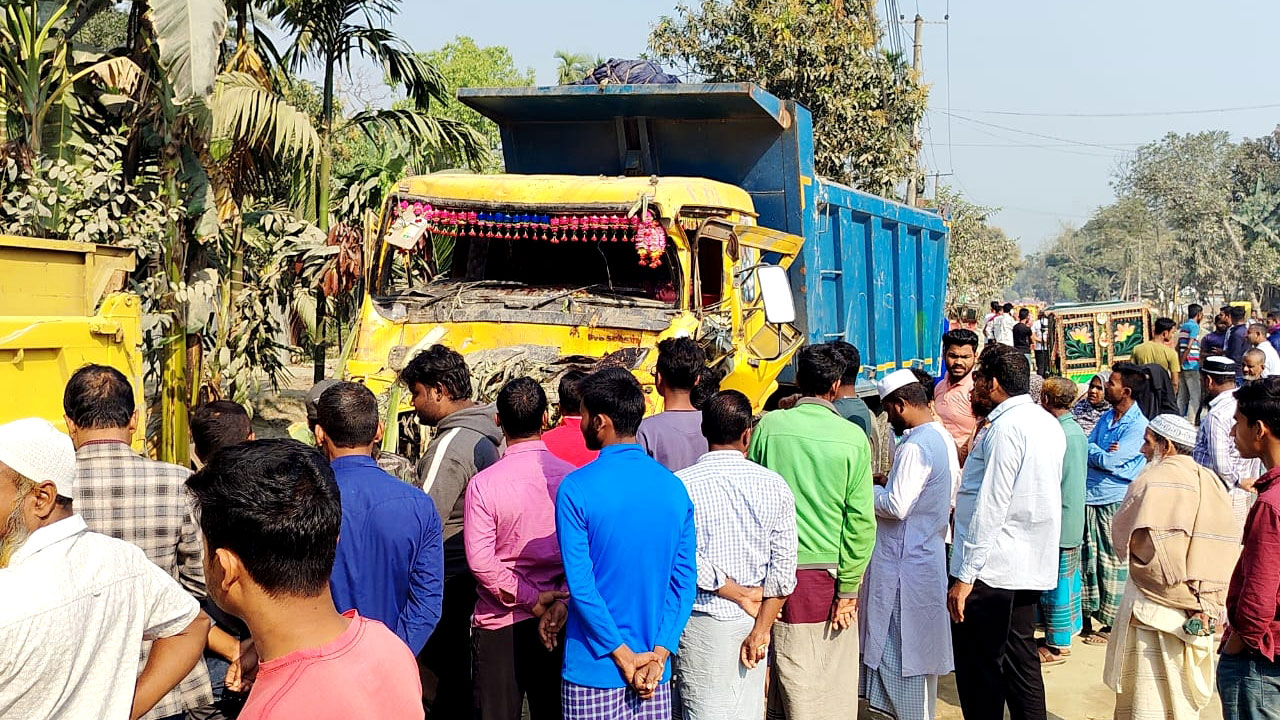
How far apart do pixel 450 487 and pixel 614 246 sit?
11.2 feet

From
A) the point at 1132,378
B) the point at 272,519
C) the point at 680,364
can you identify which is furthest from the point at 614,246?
the point at 272,519

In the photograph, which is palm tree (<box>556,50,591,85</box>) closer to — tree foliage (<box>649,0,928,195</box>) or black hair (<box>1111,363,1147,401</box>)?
tree foliage (<box>649,0,928,195</box>)

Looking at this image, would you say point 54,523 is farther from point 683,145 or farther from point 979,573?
point 683,145

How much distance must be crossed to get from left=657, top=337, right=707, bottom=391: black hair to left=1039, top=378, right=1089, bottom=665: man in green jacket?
5.74 ft

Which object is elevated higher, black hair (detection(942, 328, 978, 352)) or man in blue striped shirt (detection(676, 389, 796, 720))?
black hair (detection(942, 328, 978, 352))

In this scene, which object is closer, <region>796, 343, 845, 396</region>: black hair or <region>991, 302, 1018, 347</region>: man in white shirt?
<region>796, 343, 845, 396</region>: black hair

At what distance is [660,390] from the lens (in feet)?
16.5

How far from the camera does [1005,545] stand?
4.69 m

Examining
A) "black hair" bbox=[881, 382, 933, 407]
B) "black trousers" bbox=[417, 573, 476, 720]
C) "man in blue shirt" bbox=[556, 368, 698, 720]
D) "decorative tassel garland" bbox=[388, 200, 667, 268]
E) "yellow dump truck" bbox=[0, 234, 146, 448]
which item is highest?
"decorative tassel garland" bbox=[388, 200, 667, 268]

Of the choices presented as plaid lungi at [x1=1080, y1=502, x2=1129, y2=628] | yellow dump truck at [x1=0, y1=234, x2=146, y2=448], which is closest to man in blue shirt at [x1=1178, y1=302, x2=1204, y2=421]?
plaid lungi at [x1=1080, y1=502, x2=1129, y2=628]

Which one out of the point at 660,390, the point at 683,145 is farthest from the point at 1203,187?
the point at 660,390

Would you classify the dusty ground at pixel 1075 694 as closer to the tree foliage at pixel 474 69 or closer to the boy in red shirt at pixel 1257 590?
the boy in red shirt at pixel 1257 590

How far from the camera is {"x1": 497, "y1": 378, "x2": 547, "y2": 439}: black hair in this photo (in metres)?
3.99

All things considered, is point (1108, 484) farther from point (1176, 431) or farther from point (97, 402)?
point (97, 402)
